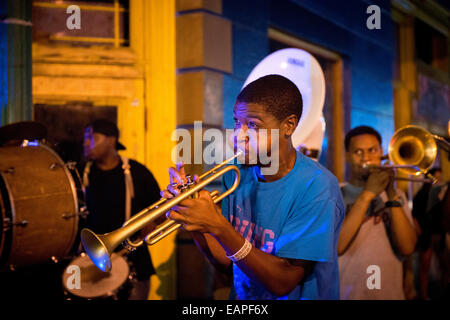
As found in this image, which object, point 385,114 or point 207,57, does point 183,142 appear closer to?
point 207,57

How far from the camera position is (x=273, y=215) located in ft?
7.25

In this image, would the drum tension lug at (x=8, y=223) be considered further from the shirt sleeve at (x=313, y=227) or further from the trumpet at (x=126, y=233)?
the shirt sleeve at (x=313, y=227)

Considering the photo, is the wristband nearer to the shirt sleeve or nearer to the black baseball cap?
the shirt sleeve

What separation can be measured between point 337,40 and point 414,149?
3725 millimetres

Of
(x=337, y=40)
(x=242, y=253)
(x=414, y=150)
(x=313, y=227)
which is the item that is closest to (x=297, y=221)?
(x=313, y=227)

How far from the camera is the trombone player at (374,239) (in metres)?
3.23

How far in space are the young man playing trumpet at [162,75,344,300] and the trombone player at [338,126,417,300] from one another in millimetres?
1065

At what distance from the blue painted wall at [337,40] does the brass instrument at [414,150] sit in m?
1.92

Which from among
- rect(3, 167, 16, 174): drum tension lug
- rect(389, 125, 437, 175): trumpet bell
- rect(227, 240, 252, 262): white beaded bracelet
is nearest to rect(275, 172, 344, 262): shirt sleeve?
rect(227, 240, 252, 262): white beaded bracelet

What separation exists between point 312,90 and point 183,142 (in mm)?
1732

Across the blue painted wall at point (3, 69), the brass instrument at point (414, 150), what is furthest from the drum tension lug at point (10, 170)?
the brass instrument at point (414, 150)
